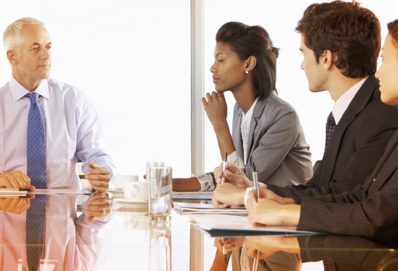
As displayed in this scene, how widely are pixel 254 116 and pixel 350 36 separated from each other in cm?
77

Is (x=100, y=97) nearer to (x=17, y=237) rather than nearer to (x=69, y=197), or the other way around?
(x=69, y=197)

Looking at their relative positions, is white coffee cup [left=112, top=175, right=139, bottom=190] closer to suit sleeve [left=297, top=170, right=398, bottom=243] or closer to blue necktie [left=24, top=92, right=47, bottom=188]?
blue necktie [left=24, top=92, right=47, bottom=188]

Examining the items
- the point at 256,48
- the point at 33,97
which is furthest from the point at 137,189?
the point at 256,48

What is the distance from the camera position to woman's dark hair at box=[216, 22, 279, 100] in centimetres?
235

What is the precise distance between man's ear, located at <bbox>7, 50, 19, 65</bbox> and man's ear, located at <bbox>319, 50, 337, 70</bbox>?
69.5 inches

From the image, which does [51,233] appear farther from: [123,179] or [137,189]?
[123,179]

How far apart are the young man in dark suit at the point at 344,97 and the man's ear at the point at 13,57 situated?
1491 mm

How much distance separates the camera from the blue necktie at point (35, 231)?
28.4 inches

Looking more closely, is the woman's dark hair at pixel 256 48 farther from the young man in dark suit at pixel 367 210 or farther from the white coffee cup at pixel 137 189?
the young man in dark suit at pixel 367 210

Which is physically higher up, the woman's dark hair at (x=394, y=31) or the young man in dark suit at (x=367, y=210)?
the woman's dark hair at (x=394, y=31)

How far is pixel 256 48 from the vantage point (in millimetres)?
2359

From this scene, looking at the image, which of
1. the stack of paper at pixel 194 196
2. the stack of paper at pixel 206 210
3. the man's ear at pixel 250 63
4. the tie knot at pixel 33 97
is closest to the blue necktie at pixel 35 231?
the stack of paper at pixel 206 210

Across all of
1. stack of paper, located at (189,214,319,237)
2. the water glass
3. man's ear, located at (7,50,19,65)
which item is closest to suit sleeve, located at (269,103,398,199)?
stack of paper, located at (189,214,319,237)

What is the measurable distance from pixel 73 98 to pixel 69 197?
0.94 m
